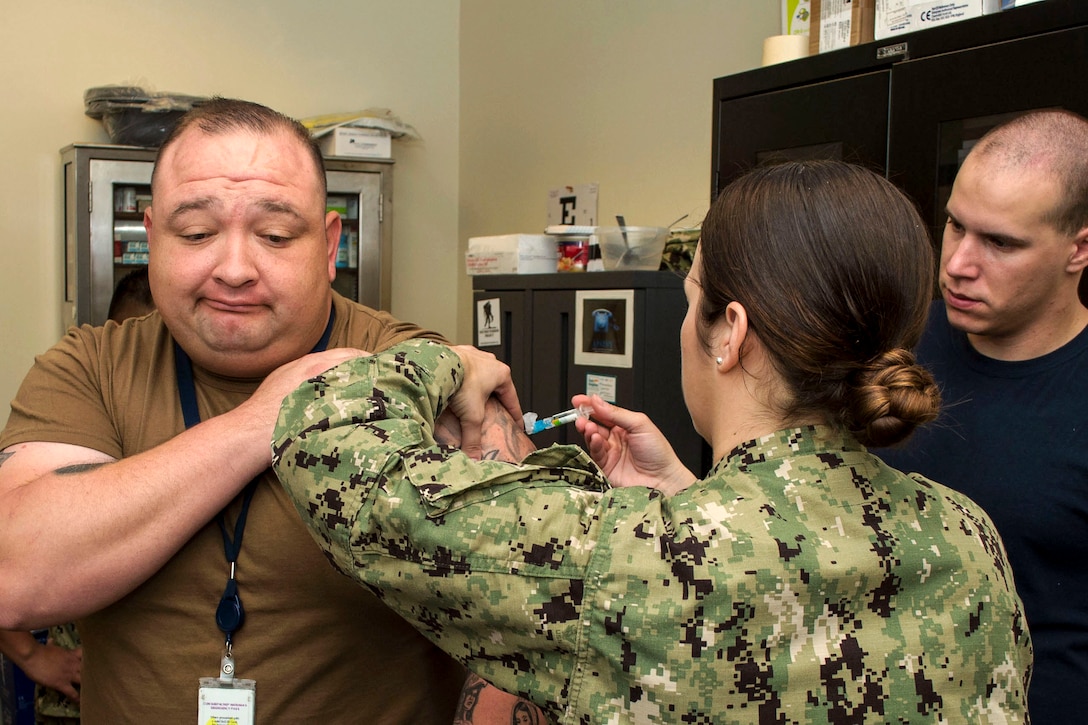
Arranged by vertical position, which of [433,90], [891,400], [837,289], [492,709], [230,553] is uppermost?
[433,90]

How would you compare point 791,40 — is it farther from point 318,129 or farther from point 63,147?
point 63,147

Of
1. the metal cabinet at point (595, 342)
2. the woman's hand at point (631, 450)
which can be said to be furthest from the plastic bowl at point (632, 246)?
the woman's hand at point (631, 450)

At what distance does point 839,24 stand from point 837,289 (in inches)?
54.3

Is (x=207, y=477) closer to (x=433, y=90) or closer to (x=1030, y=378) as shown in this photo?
(x=1030, y=378)

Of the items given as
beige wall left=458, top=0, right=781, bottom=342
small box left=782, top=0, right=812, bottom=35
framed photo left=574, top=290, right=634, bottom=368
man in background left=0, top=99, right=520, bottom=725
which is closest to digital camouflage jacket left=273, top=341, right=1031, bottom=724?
man in background left=0, top=99, right=520, bottom=725

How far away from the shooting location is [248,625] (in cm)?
123

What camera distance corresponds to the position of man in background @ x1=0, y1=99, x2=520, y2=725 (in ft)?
3.76

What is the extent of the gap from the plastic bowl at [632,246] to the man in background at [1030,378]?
926 millimetres

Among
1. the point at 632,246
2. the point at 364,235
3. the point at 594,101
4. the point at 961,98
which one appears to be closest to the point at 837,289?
the point at 961,98

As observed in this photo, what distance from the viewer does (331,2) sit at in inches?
182

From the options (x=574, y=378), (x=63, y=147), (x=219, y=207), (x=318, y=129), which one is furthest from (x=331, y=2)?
(x=219, y=207)

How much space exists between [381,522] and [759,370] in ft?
1.40

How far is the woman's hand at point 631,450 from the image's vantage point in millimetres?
1430

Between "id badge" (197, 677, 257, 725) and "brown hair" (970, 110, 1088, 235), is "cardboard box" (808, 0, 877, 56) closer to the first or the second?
"brown hair" (970, 110, 1088, 235)
